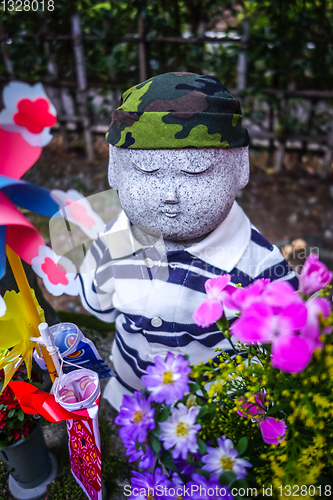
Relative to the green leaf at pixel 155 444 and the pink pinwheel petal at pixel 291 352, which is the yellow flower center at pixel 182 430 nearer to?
the green leaf at pixel 155 444

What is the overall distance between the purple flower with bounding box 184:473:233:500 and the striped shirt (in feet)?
1.73

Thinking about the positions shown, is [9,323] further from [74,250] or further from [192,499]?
[192,499]

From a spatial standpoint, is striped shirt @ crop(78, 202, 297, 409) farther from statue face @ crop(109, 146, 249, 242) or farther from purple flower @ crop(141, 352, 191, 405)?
purple flower @ crop(141, 352, 191, 405)

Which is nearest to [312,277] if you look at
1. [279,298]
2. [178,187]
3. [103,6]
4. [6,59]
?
[279,298]

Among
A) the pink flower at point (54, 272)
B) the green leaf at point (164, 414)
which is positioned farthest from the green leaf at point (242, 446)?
the pink flower at point (54, 272)

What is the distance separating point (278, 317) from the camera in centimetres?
48

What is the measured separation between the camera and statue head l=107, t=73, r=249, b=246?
2.96 feet

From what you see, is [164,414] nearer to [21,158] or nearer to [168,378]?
[168,378]

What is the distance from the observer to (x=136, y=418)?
0.64 meters

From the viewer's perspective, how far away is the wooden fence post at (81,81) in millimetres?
3209

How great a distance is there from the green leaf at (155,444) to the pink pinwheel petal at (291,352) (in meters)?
0.28

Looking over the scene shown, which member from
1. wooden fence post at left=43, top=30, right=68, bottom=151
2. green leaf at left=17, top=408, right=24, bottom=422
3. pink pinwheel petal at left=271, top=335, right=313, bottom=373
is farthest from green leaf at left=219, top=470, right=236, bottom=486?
wooden fence post at left=43, top=30, right=68, bottom=151

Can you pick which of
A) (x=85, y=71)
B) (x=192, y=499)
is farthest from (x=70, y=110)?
(x=192, y=499)

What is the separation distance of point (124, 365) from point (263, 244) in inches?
24.0
